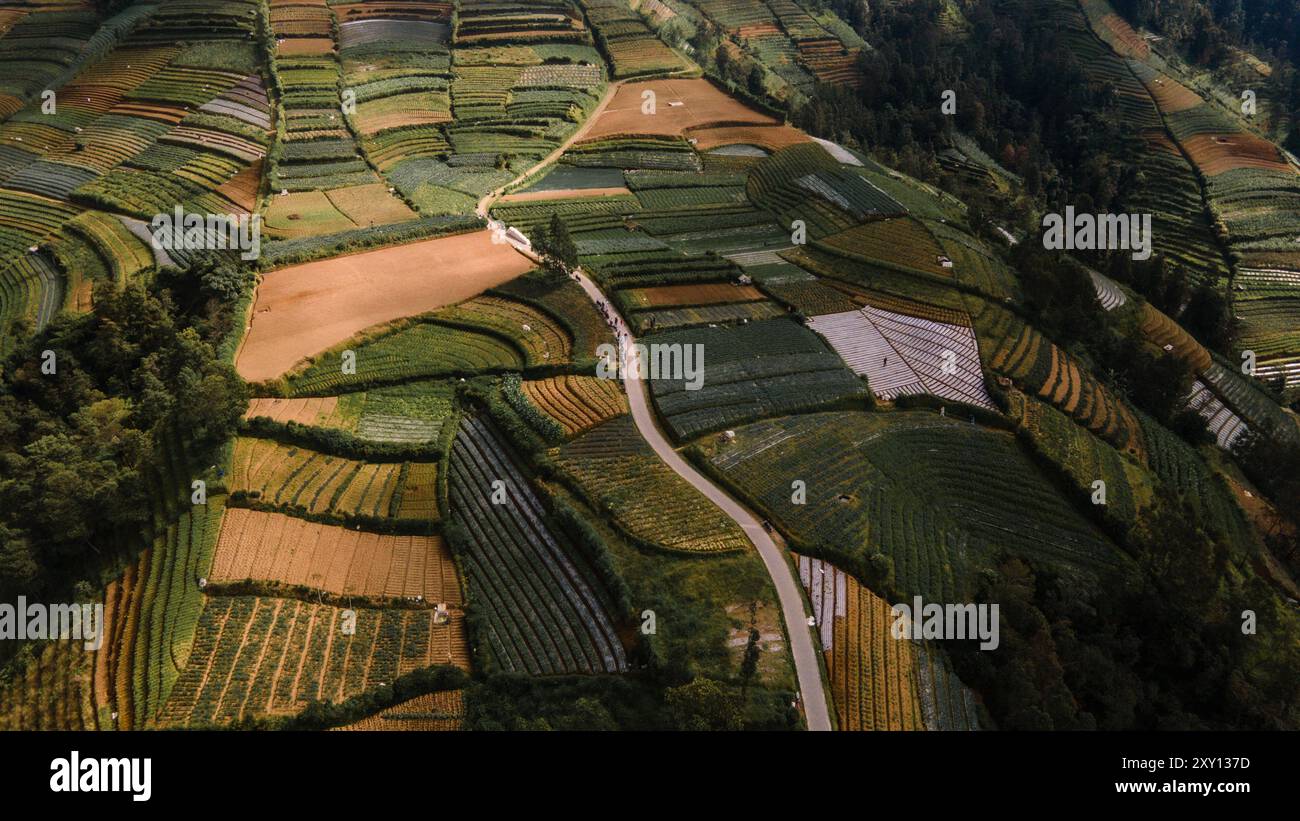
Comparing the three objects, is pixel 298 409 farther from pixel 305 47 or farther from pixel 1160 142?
pixel 1160 142

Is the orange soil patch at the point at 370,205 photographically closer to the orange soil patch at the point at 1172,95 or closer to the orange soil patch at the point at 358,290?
the orange soil patch at the point at 358,290

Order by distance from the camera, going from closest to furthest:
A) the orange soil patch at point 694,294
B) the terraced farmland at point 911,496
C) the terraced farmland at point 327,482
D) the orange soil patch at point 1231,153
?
the terraced farmland at point 911,496 → the terraced farmland at point 327,482 → the orange soil patch at point 694,294 → the orange soil patch at point 1231,153

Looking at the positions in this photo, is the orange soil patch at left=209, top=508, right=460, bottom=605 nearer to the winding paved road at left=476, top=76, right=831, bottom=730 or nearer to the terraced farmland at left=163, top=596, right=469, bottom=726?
the terraced farmland at left=163, top=596, right=469, bottom=726

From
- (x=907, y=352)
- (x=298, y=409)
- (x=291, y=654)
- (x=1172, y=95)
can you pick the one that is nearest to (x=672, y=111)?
(x=907, y=352)

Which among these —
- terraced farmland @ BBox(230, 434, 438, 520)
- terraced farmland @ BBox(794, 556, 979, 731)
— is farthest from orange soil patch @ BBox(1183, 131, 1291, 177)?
terraced farmland @ BBox(230, 434, 438, 520)

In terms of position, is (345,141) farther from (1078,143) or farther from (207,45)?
(1078,143)

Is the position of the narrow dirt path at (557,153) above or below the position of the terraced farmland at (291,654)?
above

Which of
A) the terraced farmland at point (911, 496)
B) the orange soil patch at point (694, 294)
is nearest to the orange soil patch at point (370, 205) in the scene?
the orange soil patch at point (694, 294)
